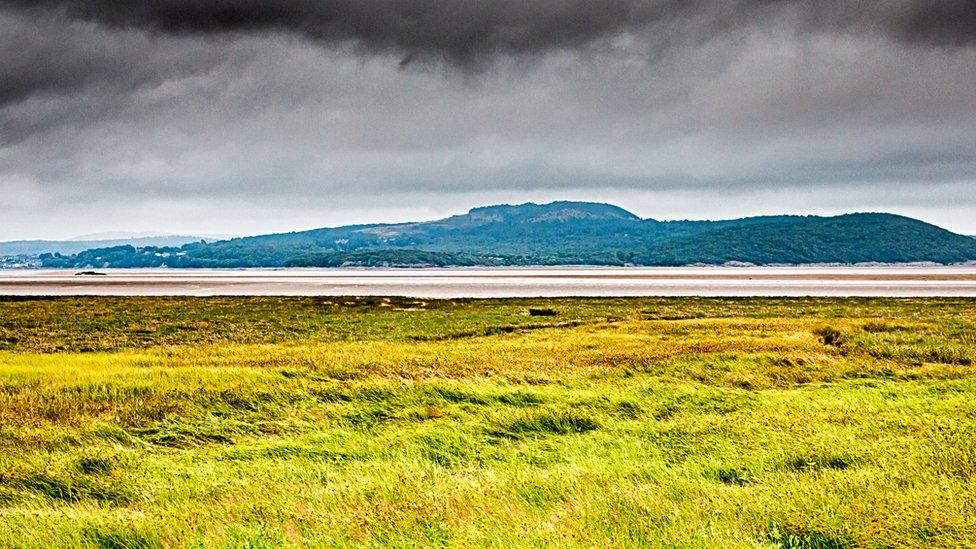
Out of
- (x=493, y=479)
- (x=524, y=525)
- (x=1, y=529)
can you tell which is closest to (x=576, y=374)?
(x=493, y=479)

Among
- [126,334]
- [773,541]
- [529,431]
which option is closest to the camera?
[773,541]

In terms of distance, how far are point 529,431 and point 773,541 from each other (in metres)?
6.48

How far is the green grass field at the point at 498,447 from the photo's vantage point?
28.1 ft

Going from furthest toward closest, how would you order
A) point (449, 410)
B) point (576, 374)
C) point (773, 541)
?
point (576, 374)
point (449, 410)
point (773, 541)

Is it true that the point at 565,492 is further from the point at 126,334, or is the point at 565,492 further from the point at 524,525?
the point at 126,334

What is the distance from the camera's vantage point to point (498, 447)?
12.9m

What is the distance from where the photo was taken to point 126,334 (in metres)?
44.0

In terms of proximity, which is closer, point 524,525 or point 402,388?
point 524,525

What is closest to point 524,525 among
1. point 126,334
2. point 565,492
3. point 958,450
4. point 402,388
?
point 565,492

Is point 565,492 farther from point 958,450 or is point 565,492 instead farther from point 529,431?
point 958,450

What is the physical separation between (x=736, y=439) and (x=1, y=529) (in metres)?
11.8

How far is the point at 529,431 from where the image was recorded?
14.0 m

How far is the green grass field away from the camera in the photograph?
8570mm

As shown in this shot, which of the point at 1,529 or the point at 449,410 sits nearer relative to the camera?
the point at 1,529
